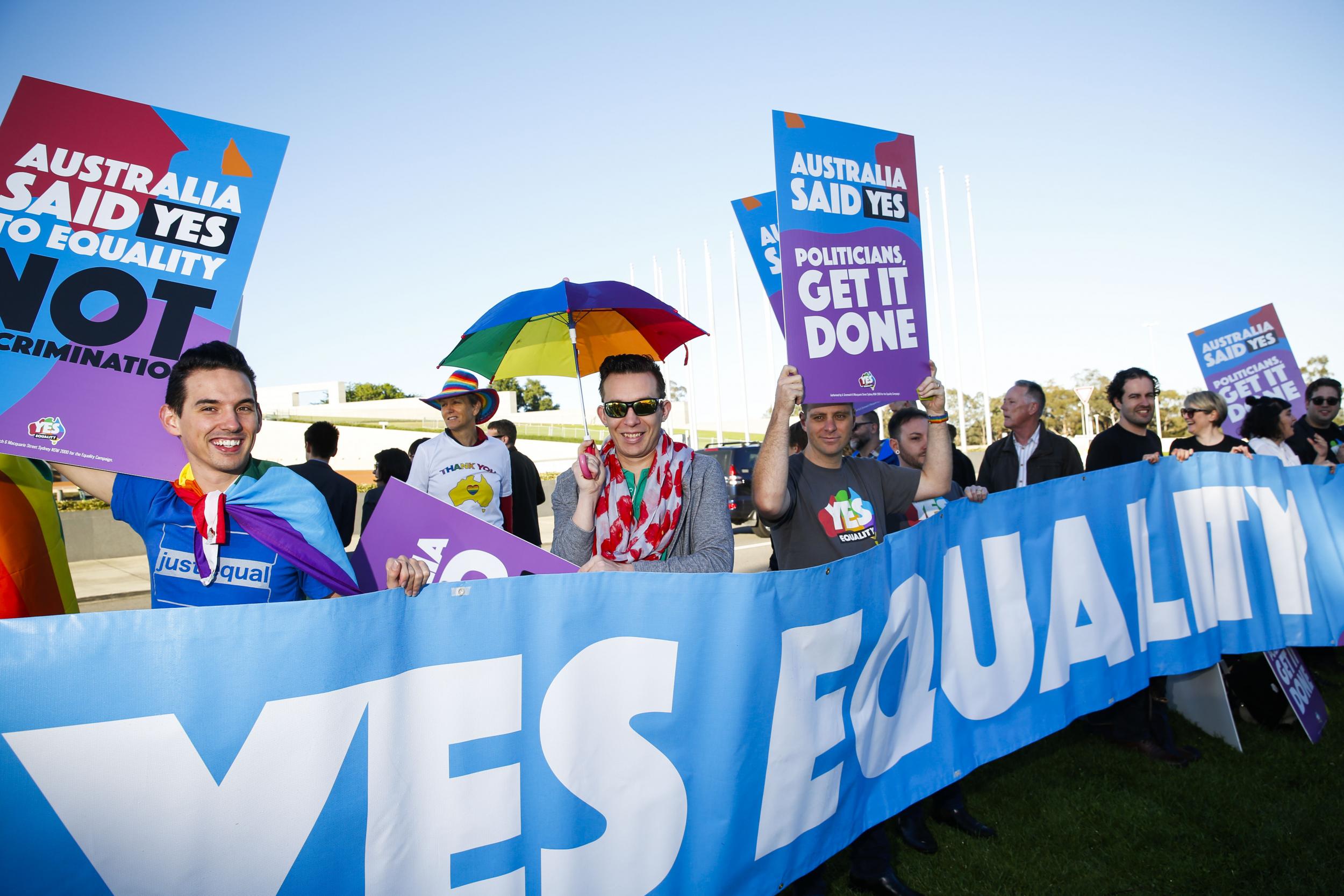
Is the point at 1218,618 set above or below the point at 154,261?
below

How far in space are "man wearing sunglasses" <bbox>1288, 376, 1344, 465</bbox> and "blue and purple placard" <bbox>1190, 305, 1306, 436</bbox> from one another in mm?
1553

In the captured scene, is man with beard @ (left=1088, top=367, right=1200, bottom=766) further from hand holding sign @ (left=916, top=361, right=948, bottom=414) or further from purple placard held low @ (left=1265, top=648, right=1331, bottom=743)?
hand holding sign @ (left=916, top=361, right=948, bottom=414)

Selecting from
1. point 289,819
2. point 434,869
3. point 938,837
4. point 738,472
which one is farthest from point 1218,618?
point 738,472

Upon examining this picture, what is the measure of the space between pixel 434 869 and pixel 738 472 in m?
14.8

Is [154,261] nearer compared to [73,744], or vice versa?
[73,744]

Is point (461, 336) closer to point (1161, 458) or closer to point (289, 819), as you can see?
point (289, 819)

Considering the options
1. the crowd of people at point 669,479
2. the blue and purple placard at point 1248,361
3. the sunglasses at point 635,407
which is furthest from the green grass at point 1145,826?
the blue and purple placard at point 1248,361

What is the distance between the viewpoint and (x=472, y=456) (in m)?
5.40

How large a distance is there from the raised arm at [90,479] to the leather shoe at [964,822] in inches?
142

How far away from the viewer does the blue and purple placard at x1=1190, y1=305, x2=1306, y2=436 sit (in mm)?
9094

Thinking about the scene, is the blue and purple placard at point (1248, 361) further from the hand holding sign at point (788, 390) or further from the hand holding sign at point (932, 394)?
the hand holding sign at point (788, 390)

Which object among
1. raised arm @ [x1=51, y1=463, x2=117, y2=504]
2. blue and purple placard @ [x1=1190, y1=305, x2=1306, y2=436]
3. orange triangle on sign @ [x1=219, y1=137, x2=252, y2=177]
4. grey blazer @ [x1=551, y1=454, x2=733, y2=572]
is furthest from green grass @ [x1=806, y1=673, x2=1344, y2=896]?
blue and purple placard @ [x1=1190, y1=305, x2=1306, y2=436]

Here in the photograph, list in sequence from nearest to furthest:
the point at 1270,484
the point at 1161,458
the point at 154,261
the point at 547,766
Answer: the point at 547,766 → the point at 154,261 → the point at 1161,458 → the point at 1270,484

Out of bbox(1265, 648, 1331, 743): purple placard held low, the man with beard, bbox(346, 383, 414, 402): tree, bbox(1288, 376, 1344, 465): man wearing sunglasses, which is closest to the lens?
the man with beard
